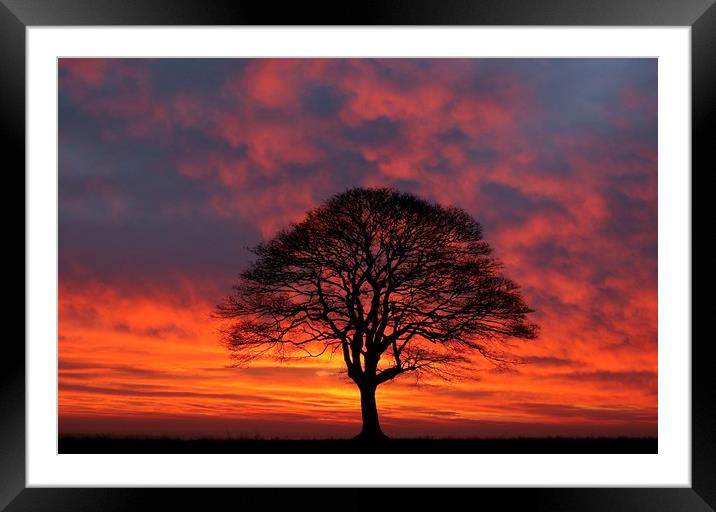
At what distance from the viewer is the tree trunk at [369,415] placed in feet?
20.9

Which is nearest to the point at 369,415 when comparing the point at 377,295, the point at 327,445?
the point at 327,445

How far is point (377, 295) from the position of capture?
7109 millimetres

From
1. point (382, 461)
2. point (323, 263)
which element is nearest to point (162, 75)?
point (323, 263)

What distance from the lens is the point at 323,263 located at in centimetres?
702

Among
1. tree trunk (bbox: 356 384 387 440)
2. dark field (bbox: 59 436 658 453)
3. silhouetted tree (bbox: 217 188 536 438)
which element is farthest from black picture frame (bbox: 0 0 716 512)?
silhouetted tree (bbox: 217 188 536 438)

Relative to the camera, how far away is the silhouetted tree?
22.0ft
